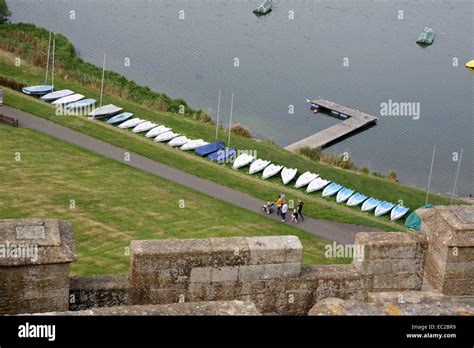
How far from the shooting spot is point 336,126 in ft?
178

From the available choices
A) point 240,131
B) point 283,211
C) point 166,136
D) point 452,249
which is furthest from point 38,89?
point 452,249

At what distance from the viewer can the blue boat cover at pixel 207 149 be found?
42.5m

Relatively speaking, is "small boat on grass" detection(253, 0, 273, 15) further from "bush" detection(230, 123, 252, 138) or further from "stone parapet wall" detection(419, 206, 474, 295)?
"stone parapet wall" detection(419, 206, 474, 295)

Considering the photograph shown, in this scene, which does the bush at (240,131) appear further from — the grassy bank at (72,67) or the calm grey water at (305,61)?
the grassy bank at (72,67)

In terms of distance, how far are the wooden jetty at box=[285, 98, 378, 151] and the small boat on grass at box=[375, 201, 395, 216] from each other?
11.1m

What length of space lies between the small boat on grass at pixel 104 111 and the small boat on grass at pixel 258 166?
10.1 m

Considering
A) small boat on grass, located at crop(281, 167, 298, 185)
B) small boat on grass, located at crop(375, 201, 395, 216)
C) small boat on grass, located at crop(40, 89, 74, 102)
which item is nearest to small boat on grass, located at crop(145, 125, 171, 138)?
small boat on grass, located at crop(40, 89, 74, 102)

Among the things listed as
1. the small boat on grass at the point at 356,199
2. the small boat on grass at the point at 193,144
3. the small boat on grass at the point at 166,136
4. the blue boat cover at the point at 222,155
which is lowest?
the small boat on grass at the point at 356,199

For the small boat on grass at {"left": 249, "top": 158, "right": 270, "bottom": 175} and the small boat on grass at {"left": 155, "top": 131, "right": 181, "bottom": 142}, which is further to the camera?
the small boat on grass at {"left": 155, "top": 131, "right": 181, "bottom": 142}

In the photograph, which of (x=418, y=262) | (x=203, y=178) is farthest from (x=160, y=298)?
(x=203, y=178)

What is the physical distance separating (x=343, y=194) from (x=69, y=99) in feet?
59.5

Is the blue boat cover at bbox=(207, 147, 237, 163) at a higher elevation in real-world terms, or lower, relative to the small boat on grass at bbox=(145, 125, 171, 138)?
lower

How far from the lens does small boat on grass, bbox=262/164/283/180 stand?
133 feet

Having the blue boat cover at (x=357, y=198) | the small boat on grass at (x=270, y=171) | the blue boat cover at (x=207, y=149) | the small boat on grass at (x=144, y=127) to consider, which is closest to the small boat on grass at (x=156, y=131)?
the small boat on grass at (x=144, y=127)
